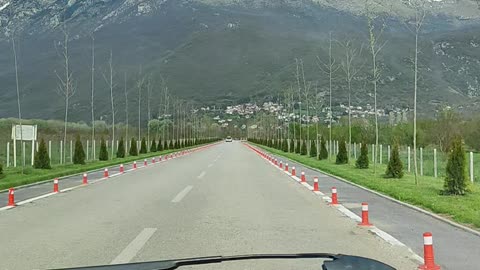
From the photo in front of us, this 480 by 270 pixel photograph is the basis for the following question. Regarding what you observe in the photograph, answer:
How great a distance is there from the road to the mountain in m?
18.4

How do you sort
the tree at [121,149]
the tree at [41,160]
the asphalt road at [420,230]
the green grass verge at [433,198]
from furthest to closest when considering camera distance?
the tree at [121,149] < the tree at [41,160] < the green grass verge at [433,198] < the asphalt road at [420,230]

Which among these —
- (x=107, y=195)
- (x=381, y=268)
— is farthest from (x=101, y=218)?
(x=381, y=268)

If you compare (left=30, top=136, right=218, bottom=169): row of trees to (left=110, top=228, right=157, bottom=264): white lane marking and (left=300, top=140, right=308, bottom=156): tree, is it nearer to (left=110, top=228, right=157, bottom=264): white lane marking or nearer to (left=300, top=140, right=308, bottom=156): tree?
(left=300, top=140, right=308, bottom=156): tree

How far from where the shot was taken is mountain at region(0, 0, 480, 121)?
268 feet

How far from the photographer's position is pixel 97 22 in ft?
544

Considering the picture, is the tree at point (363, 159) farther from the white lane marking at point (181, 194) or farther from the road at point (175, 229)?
the road at point (175, 229)

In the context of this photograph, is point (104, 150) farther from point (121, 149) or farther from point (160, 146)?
point (160, 146)

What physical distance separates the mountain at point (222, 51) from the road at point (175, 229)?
18.4m

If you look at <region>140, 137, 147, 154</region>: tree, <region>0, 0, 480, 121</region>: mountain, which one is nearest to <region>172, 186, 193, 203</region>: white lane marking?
<region>0, 0, 480, 121</region>: mountain

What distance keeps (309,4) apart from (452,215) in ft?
555

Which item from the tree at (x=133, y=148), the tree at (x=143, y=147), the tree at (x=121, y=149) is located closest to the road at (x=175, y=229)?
the tree at (x=121, y=149)

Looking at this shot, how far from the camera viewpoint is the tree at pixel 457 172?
16.9 m

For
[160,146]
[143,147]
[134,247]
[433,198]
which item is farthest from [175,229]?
[160,146]

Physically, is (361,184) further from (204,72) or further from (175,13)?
(175,13)
